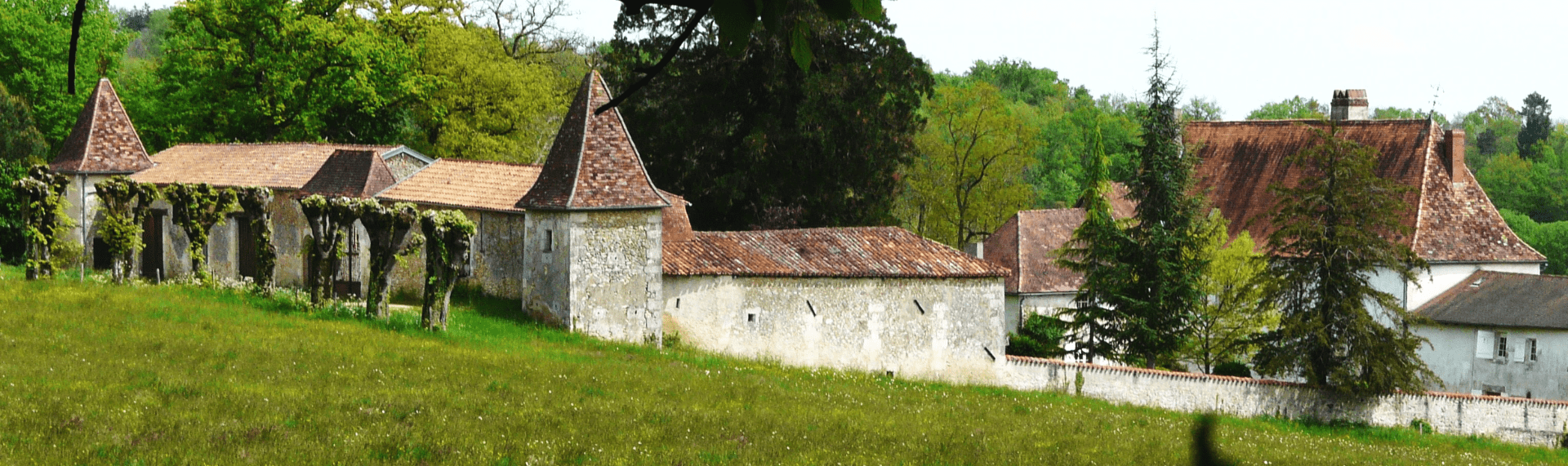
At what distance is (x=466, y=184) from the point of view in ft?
99.9

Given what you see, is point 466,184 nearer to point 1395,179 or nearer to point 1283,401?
point 1283,401

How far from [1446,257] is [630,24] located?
2928cm

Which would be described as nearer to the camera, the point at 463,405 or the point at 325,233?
the point at 463,405

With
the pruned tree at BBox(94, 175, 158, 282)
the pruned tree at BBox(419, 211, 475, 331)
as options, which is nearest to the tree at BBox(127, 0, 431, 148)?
the pruned tree at BBox(94, 175, 158, 282)

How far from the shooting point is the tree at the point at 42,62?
45594 millimetres

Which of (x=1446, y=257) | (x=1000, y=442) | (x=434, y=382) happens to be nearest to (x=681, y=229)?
(x=434, y=382)

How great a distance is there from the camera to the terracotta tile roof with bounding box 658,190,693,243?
27391 millimetres

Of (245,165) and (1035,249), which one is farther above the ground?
(245,165)

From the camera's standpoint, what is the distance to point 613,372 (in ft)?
64.4

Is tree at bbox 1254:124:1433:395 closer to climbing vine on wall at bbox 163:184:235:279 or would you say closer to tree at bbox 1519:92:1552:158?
climbing vine on wall at bbox 163:184:235:279

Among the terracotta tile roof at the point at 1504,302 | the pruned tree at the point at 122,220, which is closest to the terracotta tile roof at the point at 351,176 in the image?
the pruned tree at the point at 122,220

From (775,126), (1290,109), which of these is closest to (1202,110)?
(1290,109)

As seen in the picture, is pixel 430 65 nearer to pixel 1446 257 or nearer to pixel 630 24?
pixel 630 24

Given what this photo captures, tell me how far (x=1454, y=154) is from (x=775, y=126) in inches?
1078
